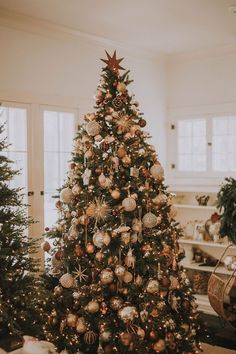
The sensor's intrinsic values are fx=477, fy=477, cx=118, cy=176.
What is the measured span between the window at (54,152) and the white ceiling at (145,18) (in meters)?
0.95

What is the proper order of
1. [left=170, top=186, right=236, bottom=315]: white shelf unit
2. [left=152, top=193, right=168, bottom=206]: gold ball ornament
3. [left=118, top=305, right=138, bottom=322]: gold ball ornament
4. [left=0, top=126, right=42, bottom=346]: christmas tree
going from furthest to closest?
[left=170, top=186, right=236, bottom=315]: white shelf unit → [left=152, top=193, right=168, bottom=206]: gold ball ornament → [left=118, top=305, right=138, bottom=322]: gold ball ornament → [left=0, top=126, right=42, bottom=346]: christmas tree

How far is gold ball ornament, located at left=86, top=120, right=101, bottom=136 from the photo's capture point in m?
3.74

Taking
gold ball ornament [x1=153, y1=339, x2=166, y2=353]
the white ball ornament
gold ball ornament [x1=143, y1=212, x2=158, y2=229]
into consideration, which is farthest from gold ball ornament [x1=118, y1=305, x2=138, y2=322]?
the white ball ornament

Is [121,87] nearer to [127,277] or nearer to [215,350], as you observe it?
[127,277]

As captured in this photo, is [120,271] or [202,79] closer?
[120,271]

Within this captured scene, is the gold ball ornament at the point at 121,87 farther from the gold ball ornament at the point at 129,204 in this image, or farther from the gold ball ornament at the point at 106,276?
the gold ball ornament at the point at 106,276

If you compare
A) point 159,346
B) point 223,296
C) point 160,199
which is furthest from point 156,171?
point 223,296

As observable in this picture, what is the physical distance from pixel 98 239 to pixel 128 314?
0.59 meters

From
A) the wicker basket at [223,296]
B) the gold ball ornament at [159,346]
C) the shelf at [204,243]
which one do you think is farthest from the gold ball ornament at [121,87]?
the shelf at [204,243]

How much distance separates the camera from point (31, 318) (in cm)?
328

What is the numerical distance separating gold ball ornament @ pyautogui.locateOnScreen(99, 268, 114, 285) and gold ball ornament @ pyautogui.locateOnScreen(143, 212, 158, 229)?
449 mm

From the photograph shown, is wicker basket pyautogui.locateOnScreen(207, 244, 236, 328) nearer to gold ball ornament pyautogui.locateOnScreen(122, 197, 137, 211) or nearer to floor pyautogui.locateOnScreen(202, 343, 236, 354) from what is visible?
floor pyautogui.locateOnScreen(202, 343, 236, 354)

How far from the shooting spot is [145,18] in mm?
4551

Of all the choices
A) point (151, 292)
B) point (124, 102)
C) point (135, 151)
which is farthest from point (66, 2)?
point (151, 292)
